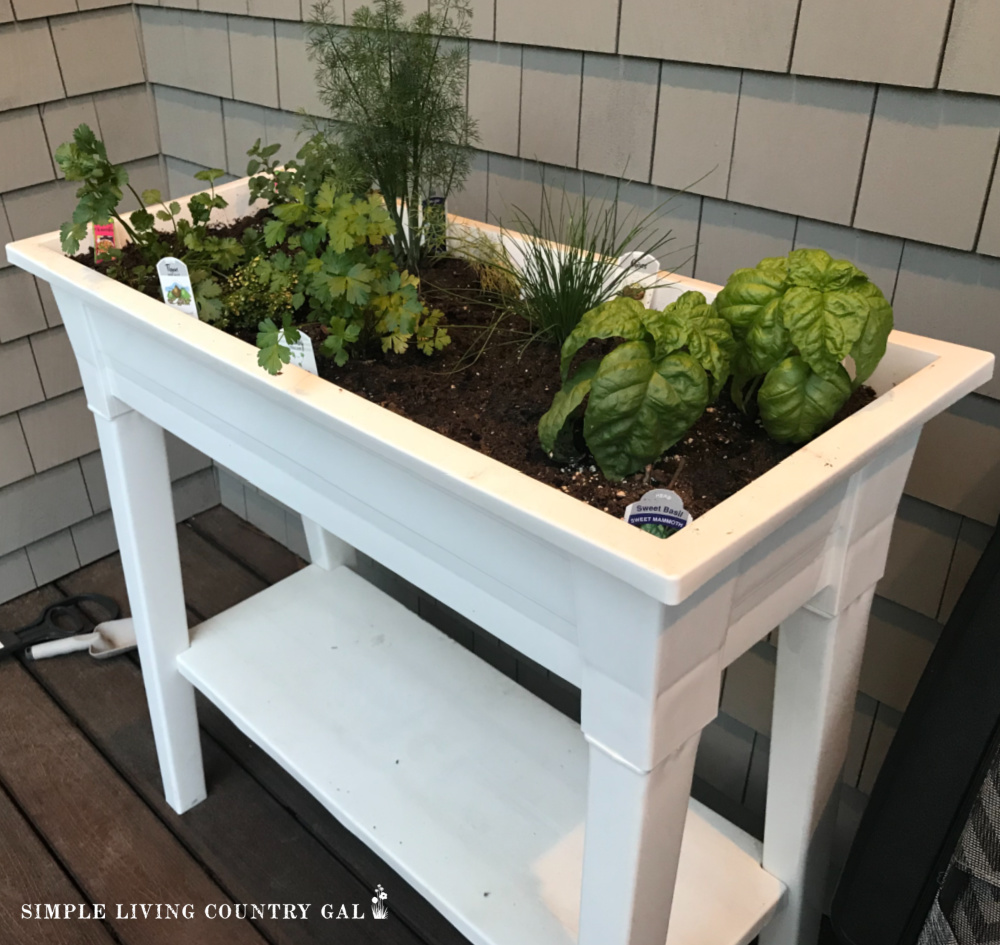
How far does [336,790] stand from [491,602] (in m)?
0.57

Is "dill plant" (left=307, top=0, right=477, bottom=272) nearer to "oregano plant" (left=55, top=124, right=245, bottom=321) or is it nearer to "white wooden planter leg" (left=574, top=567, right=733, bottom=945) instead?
"oregano plant" (left=55, top=124, right=245, bottom=321)

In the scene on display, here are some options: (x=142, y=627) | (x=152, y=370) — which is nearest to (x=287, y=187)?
(x=152, y=370)

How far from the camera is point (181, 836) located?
161 cm

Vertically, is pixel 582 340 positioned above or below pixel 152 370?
above

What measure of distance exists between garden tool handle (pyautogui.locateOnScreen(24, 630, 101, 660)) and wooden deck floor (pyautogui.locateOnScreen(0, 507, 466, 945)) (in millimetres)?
23

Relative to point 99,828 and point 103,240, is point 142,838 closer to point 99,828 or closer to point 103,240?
point 99,828

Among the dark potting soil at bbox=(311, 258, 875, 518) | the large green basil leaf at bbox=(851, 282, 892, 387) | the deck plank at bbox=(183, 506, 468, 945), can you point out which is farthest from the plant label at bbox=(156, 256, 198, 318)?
the deck plank at bbox=(183, 506, 468, 945)

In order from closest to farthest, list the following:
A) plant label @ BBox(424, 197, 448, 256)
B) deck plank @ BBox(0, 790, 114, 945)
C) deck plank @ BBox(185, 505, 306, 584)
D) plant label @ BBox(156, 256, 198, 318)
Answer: plant label @ BBox(156, 256, 198, 318) < plant label @ BBox(424, 197, 448, 256) < deck plank @ BBox(0, 790, 114, 945) < deck plank @ BBox(185, 505, 306, 584)

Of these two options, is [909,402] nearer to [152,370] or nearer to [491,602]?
[491,602]

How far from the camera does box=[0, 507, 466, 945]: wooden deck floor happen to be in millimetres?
1469

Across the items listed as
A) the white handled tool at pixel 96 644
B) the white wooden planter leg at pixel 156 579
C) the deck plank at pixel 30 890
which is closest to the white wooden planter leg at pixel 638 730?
the white wooden planter leg at pixel 156 579

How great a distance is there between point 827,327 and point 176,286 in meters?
0.72

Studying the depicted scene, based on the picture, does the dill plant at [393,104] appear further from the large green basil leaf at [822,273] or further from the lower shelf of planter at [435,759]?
the lower shelf of planter at [435,759]

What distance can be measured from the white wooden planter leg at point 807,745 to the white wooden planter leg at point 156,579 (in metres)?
0.90
